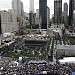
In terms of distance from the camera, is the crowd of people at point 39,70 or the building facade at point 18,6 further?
the building facade at point 18,6

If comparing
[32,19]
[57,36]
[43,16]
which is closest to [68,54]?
[57,36]

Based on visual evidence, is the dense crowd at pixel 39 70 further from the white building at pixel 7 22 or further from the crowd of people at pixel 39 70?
the white building at pixel 7 22

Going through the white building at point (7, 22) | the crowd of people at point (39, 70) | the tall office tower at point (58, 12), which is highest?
the tall office tower at point (58, 12)

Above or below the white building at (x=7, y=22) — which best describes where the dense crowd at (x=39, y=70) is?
below

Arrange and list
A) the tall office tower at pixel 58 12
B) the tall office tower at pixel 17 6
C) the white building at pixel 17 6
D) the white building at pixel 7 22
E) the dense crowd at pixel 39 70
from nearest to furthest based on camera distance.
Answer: the dense crowd at pixel 39 70
the white building at pixel 7 22
the tall office tower at pixel 58 12
the tall office tower at pixel 17 6
the white building at pixel 17 6

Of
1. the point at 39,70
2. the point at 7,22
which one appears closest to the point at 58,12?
the point at 7,22

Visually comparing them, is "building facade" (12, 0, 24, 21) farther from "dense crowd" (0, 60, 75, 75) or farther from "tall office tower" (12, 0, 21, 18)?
"dense crowd" (0, 60, 75, 75)

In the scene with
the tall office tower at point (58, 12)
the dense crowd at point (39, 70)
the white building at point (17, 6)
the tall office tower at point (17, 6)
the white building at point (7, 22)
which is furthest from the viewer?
the white building at point (17, 6)

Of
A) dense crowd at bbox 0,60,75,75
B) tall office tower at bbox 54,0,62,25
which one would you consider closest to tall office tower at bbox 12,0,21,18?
tall office tower at bbox 54,0,62,25

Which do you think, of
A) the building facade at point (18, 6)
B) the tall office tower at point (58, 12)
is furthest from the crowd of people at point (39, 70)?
the building facade at point (18, 6)

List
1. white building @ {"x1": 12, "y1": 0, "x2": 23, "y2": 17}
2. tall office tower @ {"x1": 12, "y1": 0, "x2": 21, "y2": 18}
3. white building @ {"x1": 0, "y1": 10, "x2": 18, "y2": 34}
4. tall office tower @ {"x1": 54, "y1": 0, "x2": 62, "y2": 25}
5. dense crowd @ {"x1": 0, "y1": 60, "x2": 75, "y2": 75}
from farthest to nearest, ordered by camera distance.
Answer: white building @ {"x1": 12, "y1": 0, "x2": 23, "y2": 17}
tall office tower @ {"x1": 12, "y1": 0, "x2": 21, "y2": 18}
tall office tower @ {"x1": 54, "y1": 0, "x2": 62, "y2": 25}
white building @ {"x1": 0, "y1": 10, "x2": 18, "y2": 34}
dense crowd @ {"x1": 0, "y1": 60, "x2": 75, "y2": 75}

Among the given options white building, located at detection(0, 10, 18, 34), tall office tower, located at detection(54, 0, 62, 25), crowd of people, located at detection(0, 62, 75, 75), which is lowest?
crowd of people, located at detection(0, 62, 75, 75)
